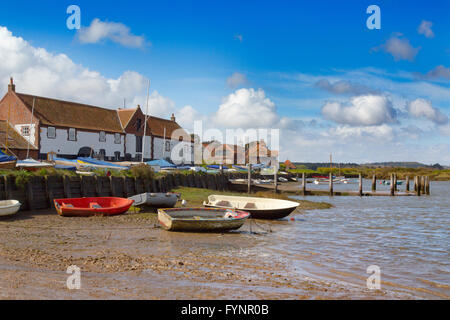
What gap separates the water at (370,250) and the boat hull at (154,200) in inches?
283

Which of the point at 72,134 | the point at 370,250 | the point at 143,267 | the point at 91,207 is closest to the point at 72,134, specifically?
the point at 72,134

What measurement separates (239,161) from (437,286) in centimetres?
9845

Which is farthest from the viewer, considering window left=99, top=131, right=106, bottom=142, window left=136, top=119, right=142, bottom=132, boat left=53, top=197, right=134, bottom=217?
window left=136, top=119, right=142, bottom=132

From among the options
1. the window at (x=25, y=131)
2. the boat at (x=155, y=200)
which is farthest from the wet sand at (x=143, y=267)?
the window at (x=25, y=131)

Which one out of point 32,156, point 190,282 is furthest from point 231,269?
point 32,156

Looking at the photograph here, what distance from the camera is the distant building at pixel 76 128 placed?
50812 mm

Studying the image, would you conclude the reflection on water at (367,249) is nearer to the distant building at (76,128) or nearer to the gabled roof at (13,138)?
the gabled roof at (13,138)

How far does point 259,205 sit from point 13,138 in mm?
37252

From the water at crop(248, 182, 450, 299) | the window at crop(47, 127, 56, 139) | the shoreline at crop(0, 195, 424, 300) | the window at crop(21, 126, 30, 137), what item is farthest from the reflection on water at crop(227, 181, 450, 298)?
the window at crop(21, 126, 30, 137)

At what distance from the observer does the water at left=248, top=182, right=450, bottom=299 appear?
11008 mm

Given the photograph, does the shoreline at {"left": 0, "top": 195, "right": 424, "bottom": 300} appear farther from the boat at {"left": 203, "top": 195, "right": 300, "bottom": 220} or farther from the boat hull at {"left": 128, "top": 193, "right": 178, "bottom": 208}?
the boat hull at {"left": 128, "top": 193, "right": 178, "bottom": 208}

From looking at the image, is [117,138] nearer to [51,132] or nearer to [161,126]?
[51,132]

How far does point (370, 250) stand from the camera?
15.4 meters

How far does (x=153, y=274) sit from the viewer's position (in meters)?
9.98
